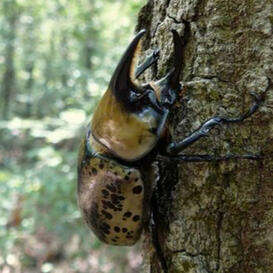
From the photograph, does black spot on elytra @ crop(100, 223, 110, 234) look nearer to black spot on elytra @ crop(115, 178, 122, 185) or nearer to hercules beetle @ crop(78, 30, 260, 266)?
hercules beetle @ crop(78, 30, 260, 266)

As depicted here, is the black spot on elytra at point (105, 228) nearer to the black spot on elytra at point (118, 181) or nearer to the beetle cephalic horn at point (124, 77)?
the black spot on elytra at point (118, 181)

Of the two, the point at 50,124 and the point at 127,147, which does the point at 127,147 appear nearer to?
the point at 127,147

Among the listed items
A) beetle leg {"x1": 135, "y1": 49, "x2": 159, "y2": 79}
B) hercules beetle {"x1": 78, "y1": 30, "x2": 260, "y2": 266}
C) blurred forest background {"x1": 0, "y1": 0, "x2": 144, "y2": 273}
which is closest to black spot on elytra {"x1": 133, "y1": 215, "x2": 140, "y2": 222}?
hercules beetle {"x1": 78, "y1": 30, "x2": 260, "y2": 266}

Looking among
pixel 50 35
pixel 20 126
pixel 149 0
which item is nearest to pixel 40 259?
pixel 20 126

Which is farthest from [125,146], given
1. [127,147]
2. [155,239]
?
[155,239]

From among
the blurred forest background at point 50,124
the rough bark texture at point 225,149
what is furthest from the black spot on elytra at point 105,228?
the blurred forest background at point 50,124
